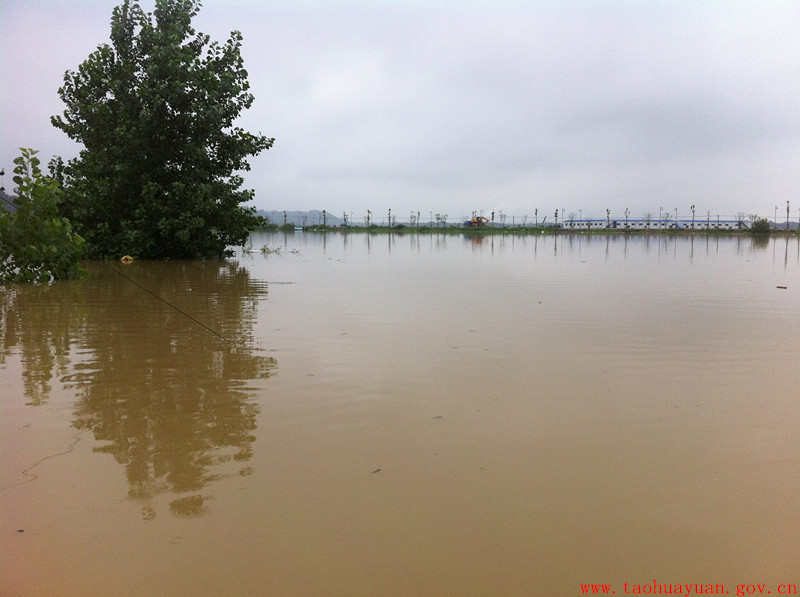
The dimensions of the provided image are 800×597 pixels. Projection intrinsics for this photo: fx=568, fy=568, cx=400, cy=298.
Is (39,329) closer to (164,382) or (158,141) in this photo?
(164,382)

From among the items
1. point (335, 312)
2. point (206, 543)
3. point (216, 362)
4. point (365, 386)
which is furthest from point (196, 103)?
point (206, 543)

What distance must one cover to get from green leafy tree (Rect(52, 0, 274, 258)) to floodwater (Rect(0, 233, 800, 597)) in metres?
10.5

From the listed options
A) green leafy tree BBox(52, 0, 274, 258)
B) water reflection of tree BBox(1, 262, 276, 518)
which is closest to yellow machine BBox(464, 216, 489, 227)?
green leafy tree BBox(52, 0, 274, 258)

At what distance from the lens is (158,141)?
15.8 meters

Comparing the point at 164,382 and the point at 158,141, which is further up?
the point at 158,141

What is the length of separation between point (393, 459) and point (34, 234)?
31.5 feet

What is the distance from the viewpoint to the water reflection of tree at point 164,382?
8.83ft

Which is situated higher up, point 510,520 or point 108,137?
point 108,137

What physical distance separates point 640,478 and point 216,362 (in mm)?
3326

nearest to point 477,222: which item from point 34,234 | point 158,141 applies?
point 158,141

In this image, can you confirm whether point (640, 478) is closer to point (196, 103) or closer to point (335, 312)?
point (335, 312)

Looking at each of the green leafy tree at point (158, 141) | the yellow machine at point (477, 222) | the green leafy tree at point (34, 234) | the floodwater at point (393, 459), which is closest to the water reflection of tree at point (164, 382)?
the floodwater at point (393, 459)

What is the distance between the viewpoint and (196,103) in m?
15.3

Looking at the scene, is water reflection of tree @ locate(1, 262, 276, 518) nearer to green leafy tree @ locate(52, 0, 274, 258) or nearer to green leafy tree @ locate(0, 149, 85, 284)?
green leafy tree @ locate(0, 149, 85, 284)
